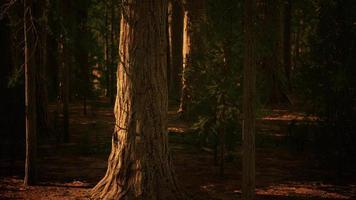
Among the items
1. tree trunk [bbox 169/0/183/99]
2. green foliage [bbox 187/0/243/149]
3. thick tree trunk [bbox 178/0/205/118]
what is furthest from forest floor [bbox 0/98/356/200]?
tree trunk [bbox 169/0/183/99]

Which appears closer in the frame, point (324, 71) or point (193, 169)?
point (324, 71)

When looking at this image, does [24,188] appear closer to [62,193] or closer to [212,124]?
[62,193]

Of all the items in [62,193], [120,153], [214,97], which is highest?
[214,97]

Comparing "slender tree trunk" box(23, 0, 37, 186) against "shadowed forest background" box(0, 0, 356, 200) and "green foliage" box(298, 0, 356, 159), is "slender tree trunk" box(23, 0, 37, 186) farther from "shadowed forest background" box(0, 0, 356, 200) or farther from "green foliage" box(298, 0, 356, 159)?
"green foliage" box(298, 0, 356, 159)

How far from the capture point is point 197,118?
1109 centimetres

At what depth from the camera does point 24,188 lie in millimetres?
9445

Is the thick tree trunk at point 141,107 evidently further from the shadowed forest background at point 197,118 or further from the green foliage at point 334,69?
the green foliage at point 334,69

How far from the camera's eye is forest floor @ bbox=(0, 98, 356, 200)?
9.45 metres

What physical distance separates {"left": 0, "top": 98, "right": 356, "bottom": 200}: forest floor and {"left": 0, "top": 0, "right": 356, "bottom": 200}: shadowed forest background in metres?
0.04

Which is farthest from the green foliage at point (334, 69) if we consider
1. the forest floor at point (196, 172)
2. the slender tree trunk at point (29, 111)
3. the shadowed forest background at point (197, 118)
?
the slender tree trunk at point (29, 111)

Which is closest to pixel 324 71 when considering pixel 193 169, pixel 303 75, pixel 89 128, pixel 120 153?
pixel 303 75

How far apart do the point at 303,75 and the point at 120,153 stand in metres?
4.97

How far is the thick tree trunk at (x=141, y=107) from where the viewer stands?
814 centimetres

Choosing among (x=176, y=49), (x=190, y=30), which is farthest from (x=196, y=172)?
(x=176, y=49)
